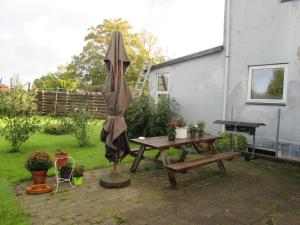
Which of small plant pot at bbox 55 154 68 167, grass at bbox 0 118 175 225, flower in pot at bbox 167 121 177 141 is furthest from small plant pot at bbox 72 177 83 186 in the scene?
flower in pot at bbox 167 121 177 141

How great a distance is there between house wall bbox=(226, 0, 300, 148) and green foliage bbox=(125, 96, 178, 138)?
195 cm

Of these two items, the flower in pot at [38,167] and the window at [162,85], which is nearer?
the flower in pot at [38,167]

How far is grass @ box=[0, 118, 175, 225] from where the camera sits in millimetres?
3490

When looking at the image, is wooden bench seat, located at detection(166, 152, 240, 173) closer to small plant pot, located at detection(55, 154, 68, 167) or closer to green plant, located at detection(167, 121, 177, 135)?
green plant, located at detection(167, 121, 177, 135)

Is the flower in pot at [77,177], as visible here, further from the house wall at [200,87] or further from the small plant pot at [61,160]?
the house wall at [200,87]

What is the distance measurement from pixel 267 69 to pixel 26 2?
32.6ft

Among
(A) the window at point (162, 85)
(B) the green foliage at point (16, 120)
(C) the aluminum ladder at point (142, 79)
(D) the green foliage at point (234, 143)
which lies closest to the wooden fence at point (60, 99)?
(C) the aluminum ladder at point (142, 79)

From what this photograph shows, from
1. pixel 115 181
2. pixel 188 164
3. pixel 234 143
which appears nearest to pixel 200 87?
pixel 234 143

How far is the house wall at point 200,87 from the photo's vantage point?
26.2 ft

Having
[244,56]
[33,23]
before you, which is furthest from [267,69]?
[33,23]

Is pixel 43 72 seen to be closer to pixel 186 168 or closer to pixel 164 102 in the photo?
pixel 164 102

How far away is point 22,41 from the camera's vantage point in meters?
22.1

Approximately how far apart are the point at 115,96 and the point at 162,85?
19.1 ft

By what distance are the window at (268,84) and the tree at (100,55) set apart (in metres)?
13.1
